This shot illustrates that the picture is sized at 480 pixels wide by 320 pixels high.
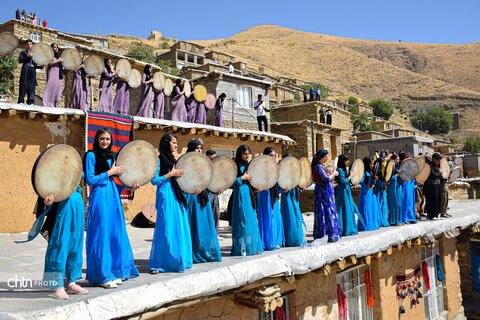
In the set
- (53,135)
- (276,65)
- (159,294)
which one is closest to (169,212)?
(159,294)

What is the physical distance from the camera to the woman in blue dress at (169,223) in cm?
399

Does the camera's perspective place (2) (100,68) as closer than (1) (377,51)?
Yes

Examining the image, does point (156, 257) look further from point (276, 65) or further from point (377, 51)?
point (377, 51)

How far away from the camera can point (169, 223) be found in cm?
401

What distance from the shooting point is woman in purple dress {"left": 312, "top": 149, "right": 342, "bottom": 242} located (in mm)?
6031

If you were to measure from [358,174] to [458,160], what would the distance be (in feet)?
26.1

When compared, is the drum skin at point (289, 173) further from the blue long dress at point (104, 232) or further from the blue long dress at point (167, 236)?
the blue long dress at point (104, 232)

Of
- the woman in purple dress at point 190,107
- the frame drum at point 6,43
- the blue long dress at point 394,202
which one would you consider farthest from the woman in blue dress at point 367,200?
the frame drum at point 6,43

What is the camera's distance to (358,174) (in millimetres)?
7281

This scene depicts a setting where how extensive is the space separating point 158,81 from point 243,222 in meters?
8.87

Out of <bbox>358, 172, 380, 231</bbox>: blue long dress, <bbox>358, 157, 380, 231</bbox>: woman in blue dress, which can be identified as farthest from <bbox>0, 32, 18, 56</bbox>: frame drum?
<bbox>358, 172, 380, 231</bbox>: blue long dress

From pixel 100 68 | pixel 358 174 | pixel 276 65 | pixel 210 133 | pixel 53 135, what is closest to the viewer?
pixel 358 174

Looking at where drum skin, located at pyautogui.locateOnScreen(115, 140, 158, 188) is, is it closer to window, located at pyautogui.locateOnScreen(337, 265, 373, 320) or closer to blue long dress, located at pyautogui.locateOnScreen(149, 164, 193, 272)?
blue long dress, located at pyautogui.locateOnScreen(149, 164, 193, 272)

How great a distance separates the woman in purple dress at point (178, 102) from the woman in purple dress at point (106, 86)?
88.4 inches
